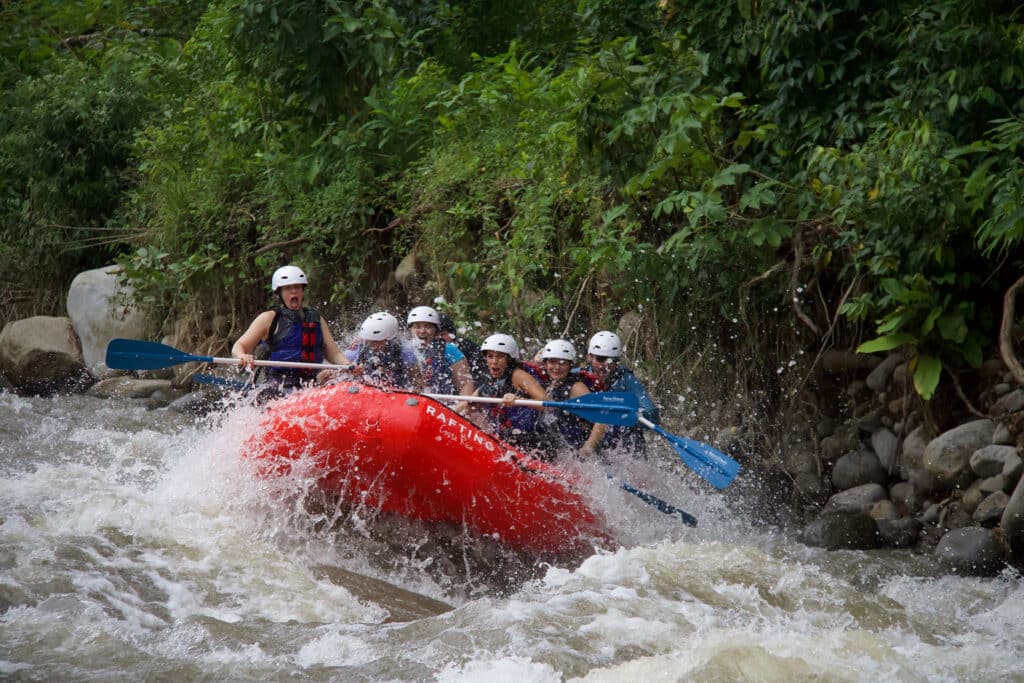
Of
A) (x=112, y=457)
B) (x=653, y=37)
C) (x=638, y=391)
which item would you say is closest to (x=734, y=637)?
(x=638, y=391)

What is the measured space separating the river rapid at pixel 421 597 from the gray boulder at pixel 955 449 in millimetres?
524

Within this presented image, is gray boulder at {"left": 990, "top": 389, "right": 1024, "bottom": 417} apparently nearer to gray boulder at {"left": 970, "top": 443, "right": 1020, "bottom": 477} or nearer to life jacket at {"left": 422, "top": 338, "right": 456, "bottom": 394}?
gray boulder at {"left": 970, "top": 443, "right": 1020, "bottom": 477}

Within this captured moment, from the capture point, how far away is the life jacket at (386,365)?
22.5ft

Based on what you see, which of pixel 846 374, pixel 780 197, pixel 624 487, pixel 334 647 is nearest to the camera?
pixel 334 647

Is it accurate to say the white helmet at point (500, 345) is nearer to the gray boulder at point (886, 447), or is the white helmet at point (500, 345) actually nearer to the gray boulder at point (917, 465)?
the gray boulder at point (886, 447)

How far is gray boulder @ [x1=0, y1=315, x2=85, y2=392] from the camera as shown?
1187 cm

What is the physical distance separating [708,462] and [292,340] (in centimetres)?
281

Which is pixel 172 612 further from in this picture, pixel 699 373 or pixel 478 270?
pixel 478 270

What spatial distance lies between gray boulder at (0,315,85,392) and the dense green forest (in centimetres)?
111

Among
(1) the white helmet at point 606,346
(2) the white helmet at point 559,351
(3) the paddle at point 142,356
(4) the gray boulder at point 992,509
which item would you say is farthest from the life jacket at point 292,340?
(4) the gray boulder at point 992,509

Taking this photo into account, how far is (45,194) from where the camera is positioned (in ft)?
45.3

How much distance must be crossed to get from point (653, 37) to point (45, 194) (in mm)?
9218

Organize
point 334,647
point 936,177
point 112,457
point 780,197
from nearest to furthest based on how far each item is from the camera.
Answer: point 334,647
point 936,177
point 780,197
point 112,457

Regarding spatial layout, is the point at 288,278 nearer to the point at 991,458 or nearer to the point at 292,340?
the point at 292,340
